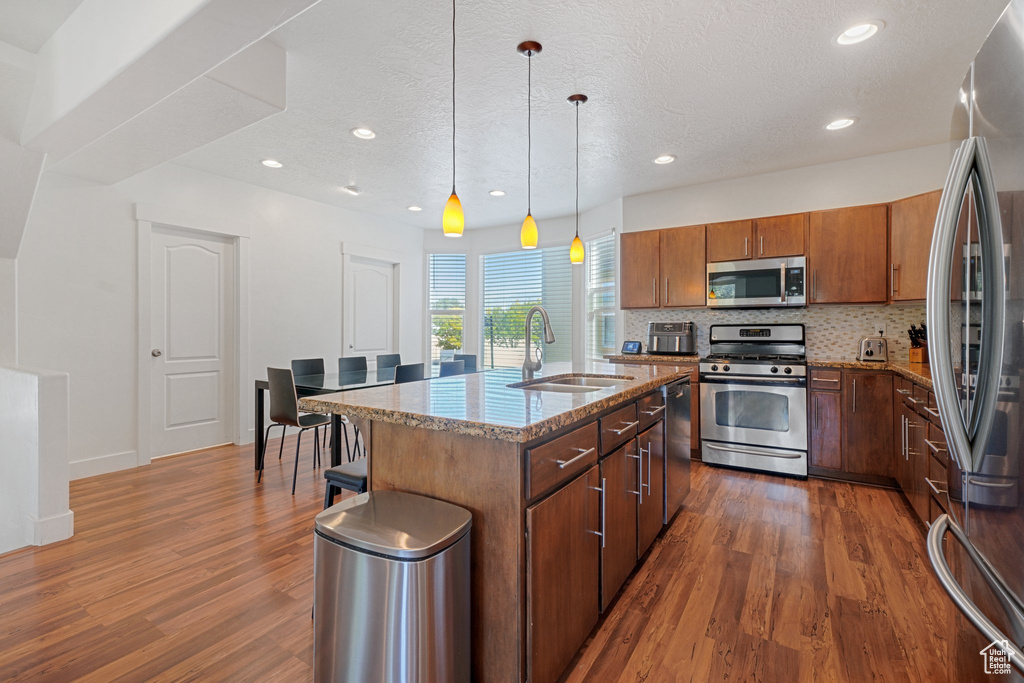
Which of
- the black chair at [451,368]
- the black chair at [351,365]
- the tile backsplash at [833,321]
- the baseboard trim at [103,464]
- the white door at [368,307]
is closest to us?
the baseboard trim at [103,464]

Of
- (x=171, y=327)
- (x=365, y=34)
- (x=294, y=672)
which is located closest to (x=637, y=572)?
(x=294, y=672)

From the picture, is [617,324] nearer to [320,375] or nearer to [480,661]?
[320,375]

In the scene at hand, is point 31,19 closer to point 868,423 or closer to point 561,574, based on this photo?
point 561,574

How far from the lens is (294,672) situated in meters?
1.60

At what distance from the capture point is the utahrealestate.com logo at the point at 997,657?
78cm

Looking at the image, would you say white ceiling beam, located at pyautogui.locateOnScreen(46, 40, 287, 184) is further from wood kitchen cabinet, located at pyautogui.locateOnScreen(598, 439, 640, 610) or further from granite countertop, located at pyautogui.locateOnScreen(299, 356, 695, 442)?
wood kitchen cabinet, located at pyautogui.locateOnScreen(598, 439, 640, 610)

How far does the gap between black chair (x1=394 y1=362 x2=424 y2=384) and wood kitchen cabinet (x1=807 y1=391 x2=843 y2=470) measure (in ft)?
10.4

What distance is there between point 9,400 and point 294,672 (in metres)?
2.60

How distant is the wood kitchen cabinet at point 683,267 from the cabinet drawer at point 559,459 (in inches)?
121

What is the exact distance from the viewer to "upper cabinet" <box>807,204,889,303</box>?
3664mm

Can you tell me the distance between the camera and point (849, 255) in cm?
377

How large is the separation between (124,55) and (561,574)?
8.64 feet

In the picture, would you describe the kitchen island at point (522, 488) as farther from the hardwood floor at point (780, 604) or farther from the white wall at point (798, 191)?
the white wall at point (798, 191)

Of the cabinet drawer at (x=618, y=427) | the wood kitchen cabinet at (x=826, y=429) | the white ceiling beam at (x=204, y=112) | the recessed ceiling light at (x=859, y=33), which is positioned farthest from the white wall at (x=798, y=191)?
the white ceiling beam at (x=204, y=112)
